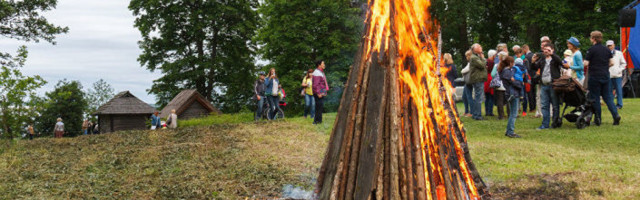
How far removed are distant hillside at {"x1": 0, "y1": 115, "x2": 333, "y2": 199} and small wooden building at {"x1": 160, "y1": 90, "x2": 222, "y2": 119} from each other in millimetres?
17460

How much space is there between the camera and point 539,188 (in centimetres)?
592

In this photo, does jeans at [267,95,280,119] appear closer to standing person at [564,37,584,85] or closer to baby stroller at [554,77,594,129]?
baby stroller at [554,77,594,129]

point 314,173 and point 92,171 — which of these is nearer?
point 314,173

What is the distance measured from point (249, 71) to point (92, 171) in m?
28.5

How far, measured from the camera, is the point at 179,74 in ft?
115

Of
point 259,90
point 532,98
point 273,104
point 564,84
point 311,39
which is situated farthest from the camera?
point 311,39

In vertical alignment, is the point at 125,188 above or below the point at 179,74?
below

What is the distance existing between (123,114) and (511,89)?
114ft

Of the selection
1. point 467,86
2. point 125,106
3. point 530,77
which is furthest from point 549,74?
point 125,106

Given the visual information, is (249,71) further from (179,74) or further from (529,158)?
(529,158)

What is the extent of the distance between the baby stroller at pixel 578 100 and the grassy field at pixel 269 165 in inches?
9.8

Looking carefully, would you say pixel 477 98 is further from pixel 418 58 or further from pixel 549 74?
pixel 418 58

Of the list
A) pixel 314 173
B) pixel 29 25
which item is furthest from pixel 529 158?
pixel 29 25

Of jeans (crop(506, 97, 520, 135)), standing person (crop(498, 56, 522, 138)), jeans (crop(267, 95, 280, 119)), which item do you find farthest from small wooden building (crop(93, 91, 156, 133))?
jeans (crop(506, 97, 520, 135))
